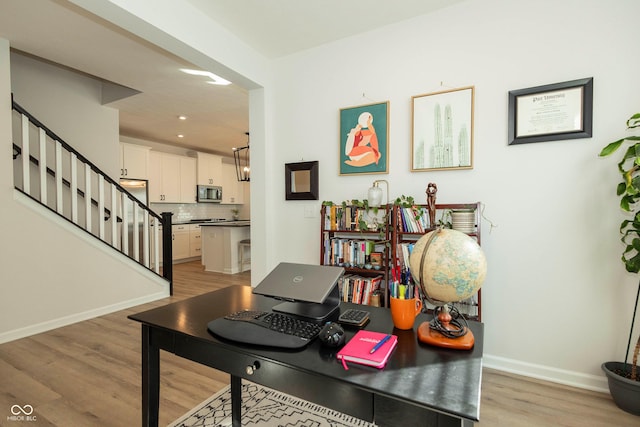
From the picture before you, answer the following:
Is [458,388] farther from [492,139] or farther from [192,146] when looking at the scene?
[192,146]

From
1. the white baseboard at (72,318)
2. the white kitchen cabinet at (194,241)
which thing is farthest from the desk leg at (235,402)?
the white kitchen cabinet at (194,241)

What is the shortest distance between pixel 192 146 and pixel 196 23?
5.13 meters

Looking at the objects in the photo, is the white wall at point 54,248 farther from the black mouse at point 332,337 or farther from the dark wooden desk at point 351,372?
the black mouse at point 332,337

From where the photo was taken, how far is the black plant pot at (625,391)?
1656 mm

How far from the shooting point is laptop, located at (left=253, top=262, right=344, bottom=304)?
1.13 meters

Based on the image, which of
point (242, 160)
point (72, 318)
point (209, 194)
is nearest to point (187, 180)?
point (209, 194)

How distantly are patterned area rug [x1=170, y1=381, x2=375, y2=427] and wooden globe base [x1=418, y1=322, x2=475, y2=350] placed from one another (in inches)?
36.7

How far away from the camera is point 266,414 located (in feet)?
5.68

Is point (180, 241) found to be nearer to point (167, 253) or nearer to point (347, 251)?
point (167, 253)

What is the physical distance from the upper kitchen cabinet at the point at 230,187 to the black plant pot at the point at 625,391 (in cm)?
719

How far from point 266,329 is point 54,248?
3.01 meters

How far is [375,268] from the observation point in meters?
2.40

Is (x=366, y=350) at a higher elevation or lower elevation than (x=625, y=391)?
higher

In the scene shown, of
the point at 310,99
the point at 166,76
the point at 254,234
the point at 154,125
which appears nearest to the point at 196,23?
the point at 310,99
